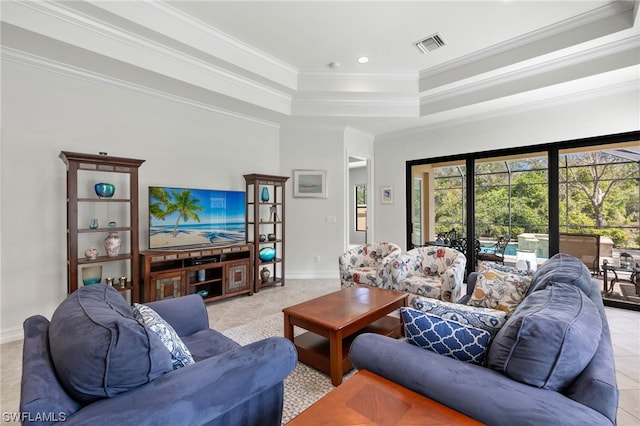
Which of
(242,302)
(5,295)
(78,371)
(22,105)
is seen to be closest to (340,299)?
(242,302)

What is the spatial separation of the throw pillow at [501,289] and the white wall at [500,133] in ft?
9.47

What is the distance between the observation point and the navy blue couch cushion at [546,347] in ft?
3.43

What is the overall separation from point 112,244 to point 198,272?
103cm

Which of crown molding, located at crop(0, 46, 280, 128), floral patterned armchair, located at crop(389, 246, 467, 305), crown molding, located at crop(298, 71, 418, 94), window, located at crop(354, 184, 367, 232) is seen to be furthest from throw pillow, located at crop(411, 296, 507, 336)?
window, located at crop(354, 184, 367, 232)

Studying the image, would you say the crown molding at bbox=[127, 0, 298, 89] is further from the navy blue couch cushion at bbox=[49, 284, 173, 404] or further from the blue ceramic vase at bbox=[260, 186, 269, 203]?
the navy blue couch cushion at bbox=[49, 284, 173, 404]

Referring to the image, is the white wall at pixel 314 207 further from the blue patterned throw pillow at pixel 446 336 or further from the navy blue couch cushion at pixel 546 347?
the navy blue couch cushion at pixel 546 347

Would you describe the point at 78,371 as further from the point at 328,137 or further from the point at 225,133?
the point at 328,137

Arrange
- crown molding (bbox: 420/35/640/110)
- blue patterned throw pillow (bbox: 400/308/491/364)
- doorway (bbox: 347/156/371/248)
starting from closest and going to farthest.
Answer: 1. blue patterned throw pillow (bbox: 400/308/491/364)
2. crown molding (bbox: 420/35/640/110)
3. doorway (bbox: 347/156/371/248)

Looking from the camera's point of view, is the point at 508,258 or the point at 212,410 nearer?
the point at 212,410

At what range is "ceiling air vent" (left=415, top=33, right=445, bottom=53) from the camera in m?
3.53

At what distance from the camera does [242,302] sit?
4.09 metres

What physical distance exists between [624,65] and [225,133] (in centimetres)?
497

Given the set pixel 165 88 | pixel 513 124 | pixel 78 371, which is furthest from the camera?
pixel 513 124

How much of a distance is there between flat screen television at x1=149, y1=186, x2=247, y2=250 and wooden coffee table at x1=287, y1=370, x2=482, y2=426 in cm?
334
